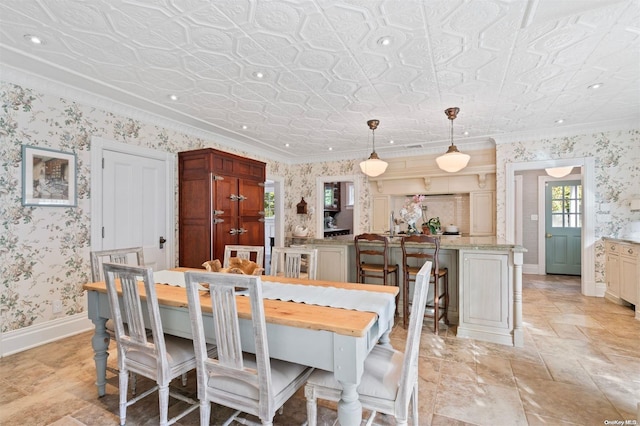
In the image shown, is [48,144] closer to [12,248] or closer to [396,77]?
[12,248]

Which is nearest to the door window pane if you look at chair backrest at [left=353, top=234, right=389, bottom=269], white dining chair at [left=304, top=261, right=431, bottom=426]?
chair backrest at [left=353, top=234, right=389, bottom=269]

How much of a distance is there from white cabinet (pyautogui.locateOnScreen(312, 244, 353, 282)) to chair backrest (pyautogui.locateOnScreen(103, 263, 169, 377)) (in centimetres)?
226

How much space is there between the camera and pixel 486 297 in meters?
3.03

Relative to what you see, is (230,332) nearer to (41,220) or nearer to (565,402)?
(565,402)

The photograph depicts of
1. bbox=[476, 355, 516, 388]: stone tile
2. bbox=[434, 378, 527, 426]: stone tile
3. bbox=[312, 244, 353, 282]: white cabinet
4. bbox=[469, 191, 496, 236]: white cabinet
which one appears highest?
bbox=[469, 191, 496, 236]: white cabinet

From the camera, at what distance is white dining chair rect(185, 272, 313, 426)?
1.32m

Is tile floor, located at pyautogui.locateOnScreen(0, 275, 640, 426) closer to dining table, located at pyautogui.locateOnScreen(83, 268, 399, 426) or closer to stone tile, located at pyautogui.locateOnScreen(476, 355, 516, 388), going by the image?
stone tile, located at pyautogui.locateOnScreen(476, 355, 516, 388)

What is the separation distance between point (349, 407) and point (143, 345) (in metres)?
1.21

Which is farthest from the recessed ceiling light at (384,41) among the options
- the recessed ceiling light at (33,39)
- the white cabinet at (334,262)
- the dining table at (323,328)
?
the recessed ceiling light at (33,39)

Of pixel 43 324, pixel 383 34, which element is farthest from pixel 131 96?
pixel 383 34

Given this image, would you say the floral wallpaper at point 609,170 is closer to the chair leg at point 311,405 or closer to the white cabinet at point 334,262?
the white cabinet at point 334,262

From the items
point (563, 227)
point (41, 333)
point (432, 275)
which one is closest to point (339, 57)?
point (432, 275)

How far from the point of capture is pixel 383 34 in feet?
7.39

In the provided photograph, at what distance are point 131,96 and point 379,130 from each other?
3356 mm
